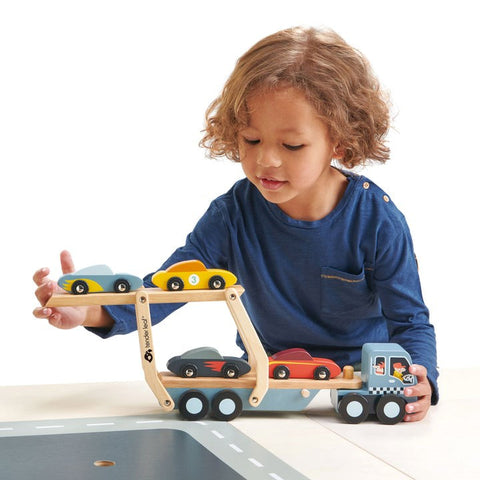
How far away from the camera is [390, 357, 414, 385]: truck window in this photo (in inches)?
46.6

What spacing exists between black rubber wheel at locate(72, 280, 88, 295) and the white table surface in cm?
17

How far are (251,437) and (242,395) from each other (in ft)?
0.31

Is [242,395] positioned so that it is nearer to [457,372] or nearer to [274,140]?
[274,140]

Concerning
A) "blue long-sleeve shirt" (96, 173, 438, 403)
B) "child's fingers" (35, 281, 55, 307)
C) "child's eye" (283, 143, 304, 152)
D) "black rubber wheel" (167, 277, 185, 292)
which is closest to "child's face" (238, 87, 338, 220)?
"child's eye" (283, 143, 304, 152)

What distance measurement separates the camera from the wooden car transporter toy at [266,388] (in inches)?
45.6

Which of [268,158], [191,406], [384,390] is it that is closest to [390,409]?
[384,390]

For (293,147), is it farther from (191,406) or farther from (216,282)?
(191,406)

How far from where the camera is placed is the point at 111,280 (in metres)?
1.14

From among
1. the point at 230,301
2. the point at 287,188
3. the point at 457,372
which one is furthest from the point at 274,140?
the point at 457,372

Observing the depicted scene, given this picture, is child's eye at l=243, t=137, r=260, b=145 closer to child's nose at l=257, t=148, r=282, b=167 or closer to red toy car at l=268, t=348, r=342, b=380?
child's nose at l=257, t=148, r=282, b=167

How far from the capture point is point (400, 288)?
1318mm

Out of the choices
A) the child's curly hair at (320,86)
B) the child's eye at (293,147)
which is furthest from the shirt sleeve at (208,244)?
the child's eye at (293,147)

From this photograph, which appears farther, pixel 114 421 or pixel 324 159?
pixel 324 159

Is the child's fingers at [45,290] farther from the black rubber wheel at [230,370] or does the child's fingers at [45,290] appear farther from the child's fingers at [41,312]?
the black rubber wheel at [230,370]
